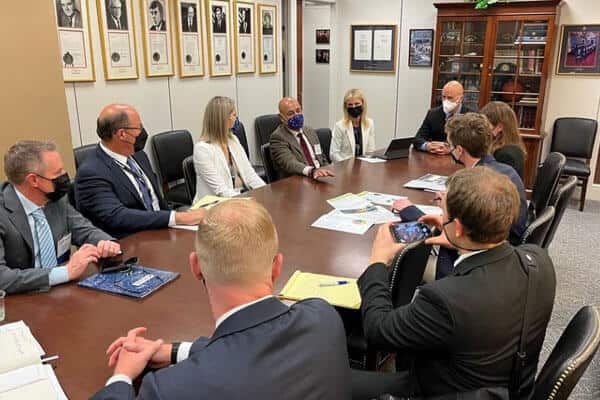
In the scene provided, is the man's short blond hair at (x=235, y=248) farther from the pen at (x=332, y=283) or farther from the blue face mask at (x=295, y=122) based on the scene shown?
the blue face mask at (x=295, y=122)

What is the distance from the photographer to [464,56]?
19.7ft

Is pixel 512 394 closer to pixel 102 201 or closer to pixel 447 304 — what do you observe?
pixel 447 304

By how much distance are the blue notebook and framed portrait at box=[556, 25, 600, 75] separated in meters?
5.51

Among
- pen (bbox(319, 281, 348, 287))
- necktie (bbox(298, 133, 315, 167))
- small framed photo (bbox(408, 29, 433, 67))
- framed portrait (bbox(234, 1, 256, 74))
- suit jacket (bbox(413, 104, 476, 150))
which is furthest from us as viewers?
small framed photo (bbox(408, 29, 433, 67))

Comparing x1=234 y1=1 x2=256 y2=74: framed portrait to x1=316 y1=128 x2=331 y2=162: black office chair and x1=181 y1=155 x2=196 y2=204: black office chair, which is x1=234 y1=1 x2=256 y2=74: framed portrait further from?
x1=181 y1=155 x2=196 y2=204: black office chair

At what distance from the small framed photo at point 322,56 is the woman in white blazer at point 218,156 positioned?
3.64 metres

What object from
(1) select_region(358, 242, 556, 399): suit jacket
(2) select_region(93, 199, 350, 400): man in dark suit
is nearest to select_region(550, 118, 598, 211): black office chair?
(1) select_region(358, 242, 556, 399): suit jacket

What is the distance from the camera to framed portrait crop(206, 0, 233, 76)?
15.6 feet

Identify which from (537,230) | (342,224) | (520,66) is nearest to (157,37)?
(342,224)

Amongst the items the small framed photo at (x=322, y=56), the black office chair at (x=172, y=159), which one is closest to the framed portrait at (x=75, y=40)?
the black office chair at (x=172, y=159)

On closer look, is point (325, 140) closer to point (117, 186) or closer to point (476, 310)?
point (117, 186)

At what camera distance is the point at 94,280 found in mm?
1872

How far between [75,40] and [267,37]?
247cm

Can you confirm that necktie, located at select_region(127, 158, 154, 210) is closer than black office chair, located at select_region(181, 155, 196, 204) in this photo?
Yes
